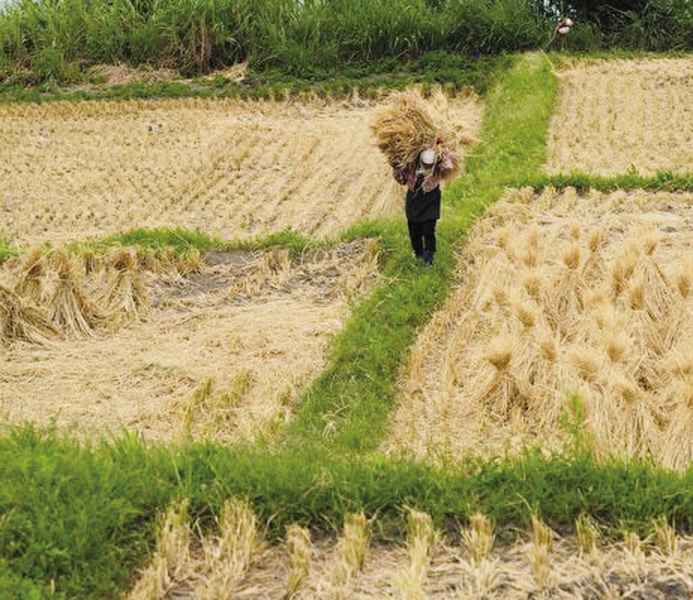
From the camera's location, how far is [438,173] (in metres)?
6.79

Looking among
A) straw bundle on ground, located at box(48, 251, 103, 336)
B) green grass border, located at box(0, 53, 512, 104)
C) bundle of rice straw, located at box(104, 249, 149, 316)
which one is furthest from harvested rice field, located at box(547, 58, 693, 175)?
straw bundle on ground, located at box(48, 251, 103, 336)

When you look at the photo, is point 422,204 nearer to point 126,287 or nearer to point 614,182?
point 126,287

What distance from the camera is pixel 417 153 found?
22.4ft

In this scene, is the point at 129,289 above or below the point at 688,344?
below

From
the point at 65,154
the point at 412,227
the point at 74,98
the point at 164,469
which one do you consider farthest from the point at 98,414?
the point at 74,98

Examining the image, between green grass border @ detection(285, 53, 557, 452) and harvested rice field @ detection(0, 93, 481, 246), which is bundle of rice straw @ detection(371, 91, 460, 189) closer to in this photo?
harvested rice field @ detection(0, 93, 481, 246)

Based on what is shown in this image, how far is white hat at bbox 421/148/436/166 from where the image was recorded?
6668 mm

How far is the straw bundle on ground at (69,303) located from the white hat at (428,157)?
2596mm

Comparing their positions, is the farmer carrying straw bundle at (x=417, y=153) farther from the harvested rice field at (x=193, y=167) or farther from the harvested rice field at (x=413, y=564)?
the harvested rice field at (x=413, y=564)

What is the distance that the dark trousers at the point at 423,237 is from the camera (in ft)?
23.1

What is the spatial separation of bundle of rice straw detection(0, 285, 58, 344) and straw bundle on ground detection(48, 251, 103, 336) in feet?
0.49

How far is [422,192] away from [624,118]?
22.7ft

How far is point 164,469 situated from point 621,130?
964cm

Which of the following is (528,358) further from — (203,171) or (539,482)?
(203,171)
